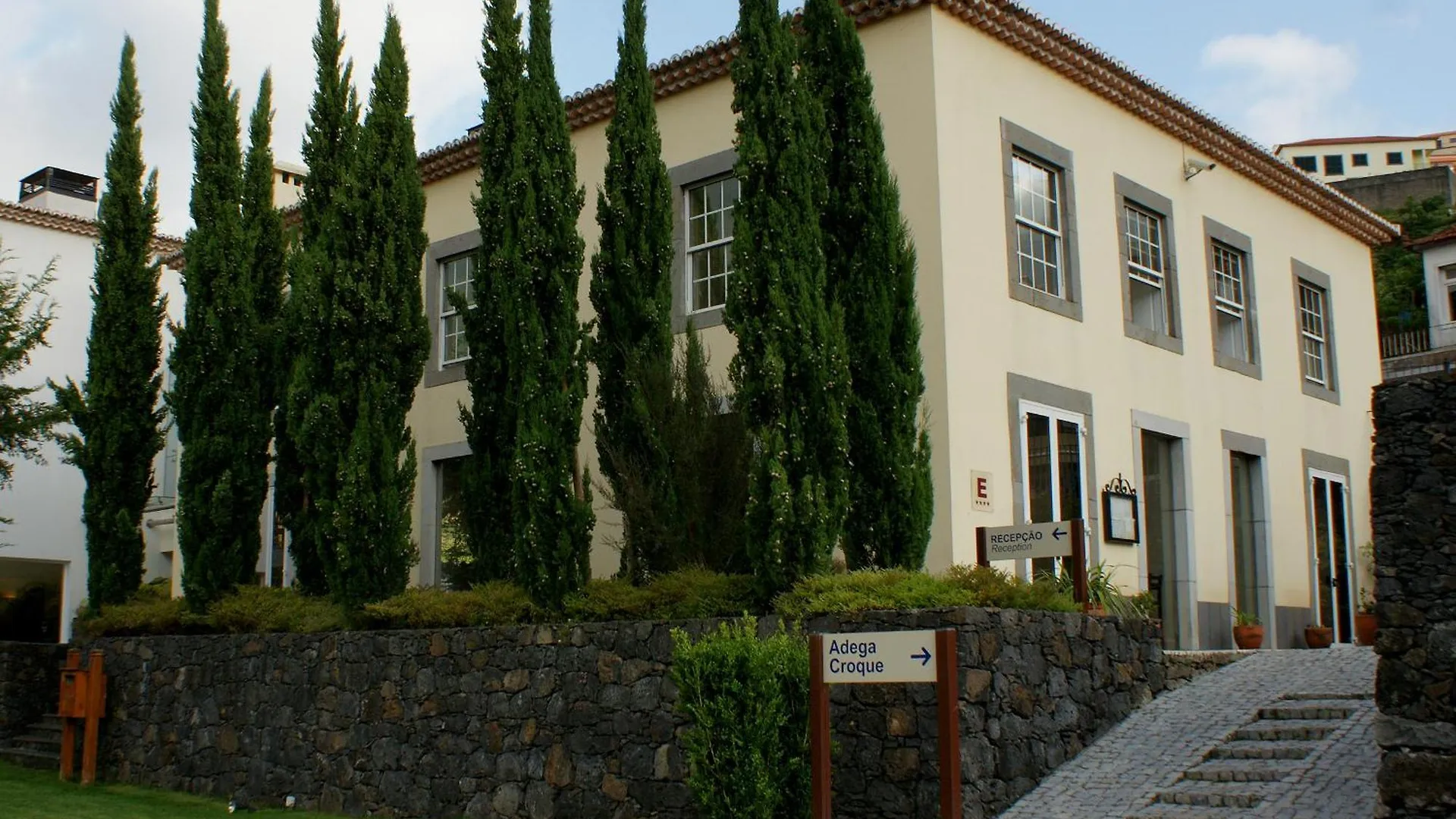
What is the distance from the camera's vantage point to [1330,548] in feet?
55.4

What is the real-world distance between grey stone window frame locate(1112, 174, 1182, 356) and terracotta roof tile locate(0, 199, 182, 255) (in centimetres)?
1746

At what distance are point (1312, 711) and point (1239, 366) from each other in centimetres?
668

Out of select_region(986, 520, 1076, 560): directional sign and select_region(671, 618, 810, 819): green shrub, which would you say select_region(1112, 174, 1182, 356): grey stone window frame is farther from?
select_region(671, 618, 810, 819): green shrub

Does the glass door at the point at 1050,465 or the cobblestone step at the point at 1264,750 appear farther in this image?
the glass door at the point at 1050,465

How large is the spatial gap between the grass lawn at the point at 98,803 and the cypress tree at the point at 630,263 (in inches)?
168

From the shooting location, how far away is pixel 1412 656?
26.7ft

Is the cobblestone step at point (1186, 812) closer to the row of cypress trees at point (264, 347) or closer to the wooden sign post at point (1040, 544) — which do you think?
the wooden sign post at point (1040, 544)

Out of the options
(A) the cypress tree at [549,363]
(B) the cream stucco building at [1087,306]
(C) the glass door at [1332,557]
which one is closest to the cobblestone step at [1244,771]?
(B) the cream stucco building at [1087,306]

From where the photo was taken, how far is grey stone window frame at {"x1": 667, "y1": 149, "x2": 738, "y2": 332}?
45.5 feet

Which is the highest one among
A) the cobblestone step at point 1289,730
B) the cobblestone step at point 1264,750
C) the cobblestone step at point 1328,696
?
the cobblestone step at point 1328,696

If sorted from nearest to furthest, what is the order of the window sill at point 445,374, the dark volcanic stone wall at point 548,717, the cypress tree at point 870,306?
the dark volcanic stone wall at point 548,717, the cypress tree at point 870,306, the window sill at point 445,374

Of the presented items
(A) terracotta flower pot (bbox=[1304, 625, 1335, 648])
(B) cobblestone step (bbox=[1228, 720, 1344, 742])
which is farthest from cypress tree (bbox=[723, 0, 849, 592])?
(A) terracotta flower pot (bbox=[1304, 625, 1335, 648])

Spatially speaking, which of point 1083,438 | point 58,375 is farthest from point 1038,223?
point 58,375

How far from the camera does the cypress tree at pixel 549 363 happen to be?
37.1 feet
